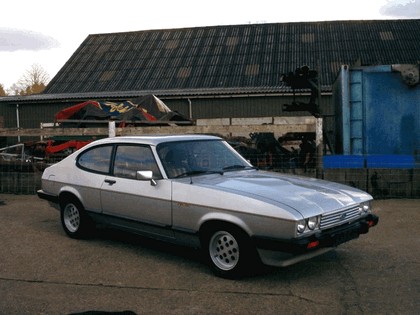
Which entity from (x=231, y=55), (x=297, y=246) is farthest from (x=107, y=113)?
(x=231, y=55)

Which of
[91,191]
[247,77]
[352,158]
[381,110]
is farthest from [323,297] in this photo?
[247,77]

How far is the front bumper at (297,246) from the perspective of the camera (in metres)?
4.22

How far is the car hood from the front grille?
5cm

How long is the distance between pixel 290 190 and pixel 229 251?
832 mm

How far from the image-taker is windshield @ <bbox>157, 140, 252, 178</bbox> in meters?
5.35

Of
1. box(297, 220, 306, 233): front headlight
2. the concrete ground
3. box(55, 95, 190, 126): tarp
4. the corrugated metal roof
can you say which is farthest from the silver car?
the corrugated metal roof

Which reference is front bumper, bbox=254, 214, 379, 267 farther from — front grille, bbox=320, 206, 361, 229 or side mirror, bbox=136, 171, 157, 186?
side mirror, bbox=136, 171, 157, 186

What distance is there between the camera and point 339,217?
463cm

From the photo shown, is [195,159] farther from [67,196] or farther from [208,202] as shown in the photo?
[67,196]

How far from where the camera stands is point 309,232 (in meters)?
4.35

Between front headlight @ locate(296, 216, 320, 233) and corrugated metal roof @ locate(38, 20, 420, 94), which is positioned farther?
corrugated metal roof @ locate(38, 20, 420, 94)

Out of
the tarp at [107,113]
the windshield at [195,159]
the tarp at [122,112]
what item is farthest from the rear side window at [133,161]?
the tarp at [107,113]

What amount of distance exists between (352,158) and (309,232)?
5041 mm

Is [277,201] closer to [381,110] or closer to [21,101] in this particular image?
[381,110]
